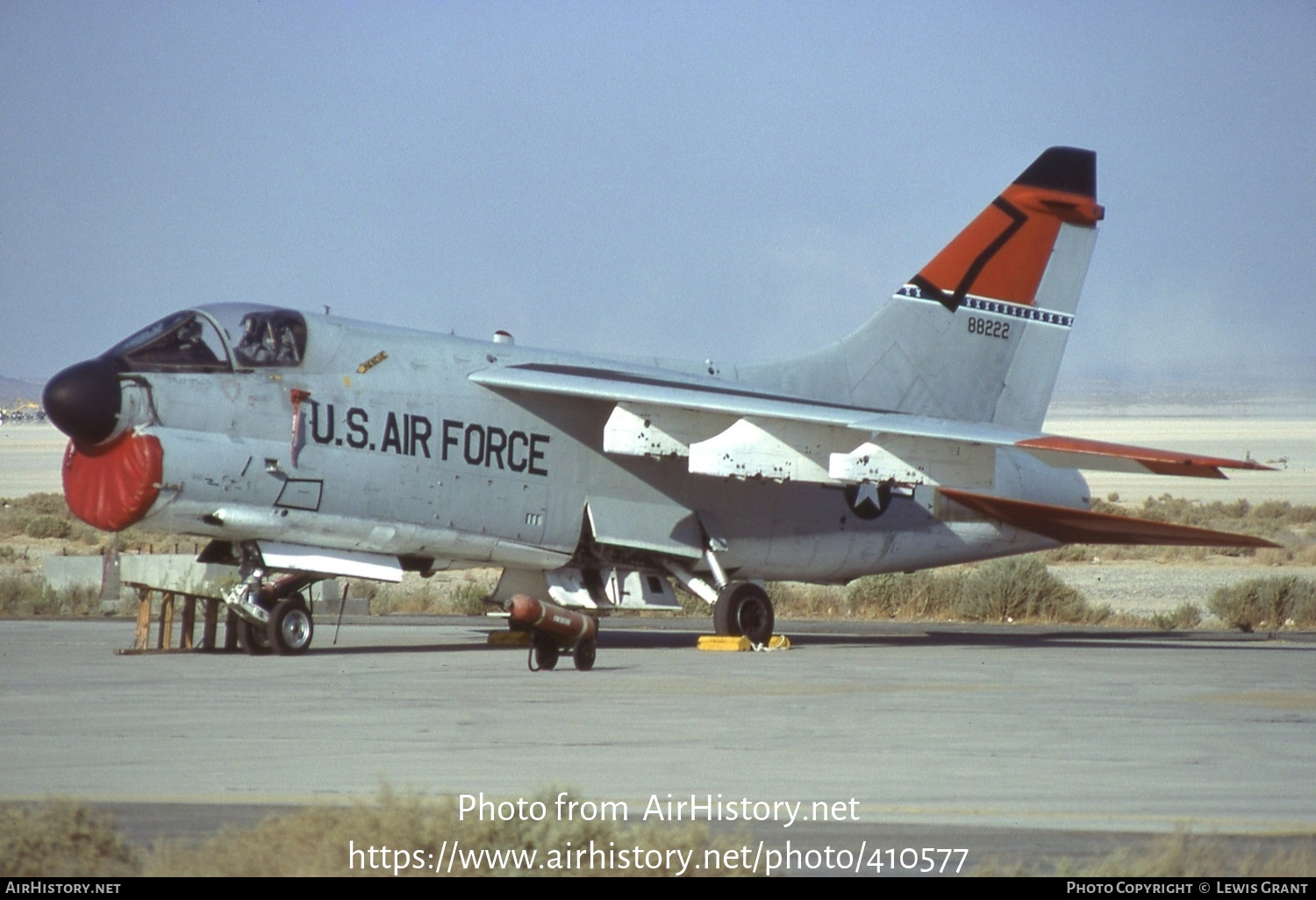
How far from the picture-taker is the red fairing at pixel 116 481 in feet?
53.5

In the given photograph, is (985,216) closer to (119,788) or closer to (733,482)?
(733,482)

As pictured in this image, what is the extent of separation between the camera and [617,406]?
19.4 meters

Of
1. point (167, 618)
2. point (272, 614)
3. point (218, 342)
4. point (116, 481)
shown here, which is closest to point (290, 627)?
point (272, 614)

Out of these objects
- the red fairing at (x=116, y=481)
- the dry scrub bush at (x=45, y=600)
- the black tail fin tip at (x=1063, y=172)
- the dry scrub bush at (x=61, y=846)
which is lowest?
the dry scrub bush at (x=45, y=600)

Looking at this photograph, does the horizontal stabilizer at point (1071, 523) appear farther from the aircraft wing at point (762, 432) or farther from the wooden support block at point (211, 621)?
the wooden support block at point (211, 621)

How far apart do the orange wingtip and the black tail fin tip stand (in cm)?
589

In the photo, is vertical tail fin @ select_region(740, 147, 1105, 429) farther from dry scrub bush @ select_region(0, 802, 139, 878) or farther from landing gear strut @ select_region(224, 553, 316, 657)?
dry scrub bush @ select_region(0, 802, 139, 878)

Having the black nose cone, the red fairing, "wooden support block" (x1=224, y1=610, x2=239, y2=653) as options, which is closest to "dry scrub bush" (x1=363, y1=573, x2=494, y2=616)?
"wooden support block" (x1=224, y1=610, x2=239, y2=653)

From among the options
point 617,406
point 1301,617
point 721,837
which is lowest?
point 1301,617

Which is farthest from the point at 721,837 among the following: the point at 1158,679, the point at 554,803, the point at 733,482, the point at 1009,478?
the point at 1009,478

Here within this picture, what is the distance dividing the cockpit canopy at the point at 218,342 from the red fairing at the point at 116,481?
0.86 meters

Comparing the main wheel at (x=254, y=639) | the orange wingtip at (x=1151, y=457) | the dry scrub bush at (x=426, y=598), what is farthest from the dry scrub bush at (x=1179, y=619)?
the main wheel at (x=254, y=639)

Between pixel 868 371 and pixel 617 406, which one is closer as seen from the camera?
pixel 617 406

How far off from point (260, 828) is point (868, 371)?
16.5 meters
